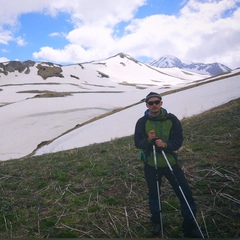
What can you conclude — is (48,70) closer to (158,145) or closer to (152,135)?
(152,135)

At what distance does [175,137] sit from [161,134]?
0.29 m

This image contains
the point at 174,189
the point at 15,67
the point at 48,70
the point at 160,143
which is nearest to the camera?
the point at 160,143

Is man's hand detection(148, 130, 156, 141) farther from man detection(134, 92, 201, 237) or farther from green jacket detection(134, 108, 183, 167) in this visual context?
green jacket detection(134, 108, 183, 167)

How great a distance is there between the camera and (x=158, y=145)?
5.00 metres

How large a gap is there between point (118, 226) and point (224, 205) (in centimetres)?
249

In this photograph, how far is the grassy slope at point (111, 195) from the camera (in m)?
5.59

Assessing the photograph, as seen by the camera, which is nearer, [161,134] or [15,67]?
[161,134]

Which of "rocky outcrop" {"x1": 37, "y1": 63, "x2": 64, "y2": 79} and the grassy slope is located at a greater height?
"rocky outcrop" {"x1": 37, "y1": 63, "x2": 64, "y2": 79}

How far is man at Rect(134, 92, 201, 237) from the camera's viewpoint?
508 cm

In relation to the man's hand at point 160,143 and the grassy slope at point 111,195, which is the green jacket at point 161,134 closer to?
the man's hand at point 160,143

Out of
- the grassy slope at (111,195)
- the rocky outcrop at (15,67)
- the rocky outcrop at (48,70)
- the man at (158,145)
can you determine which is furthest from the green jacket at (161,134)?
the rocky outcrop at (15,67)

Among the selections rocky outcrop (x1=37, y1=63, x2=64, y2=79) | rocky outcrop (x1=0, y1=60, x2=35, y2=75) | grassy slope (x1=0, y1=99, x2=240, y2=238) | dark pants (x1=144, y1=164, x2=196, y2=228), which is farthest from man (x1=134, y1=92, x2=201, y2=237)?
rocky outcrop (x1=0, y1=60, x2=35, y2=75)

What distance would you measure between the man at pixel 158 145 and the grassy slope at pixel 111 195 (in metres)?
0.66

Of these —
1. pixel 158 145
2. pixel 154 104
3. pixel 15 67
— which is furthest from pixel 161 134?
pixel 15 67
